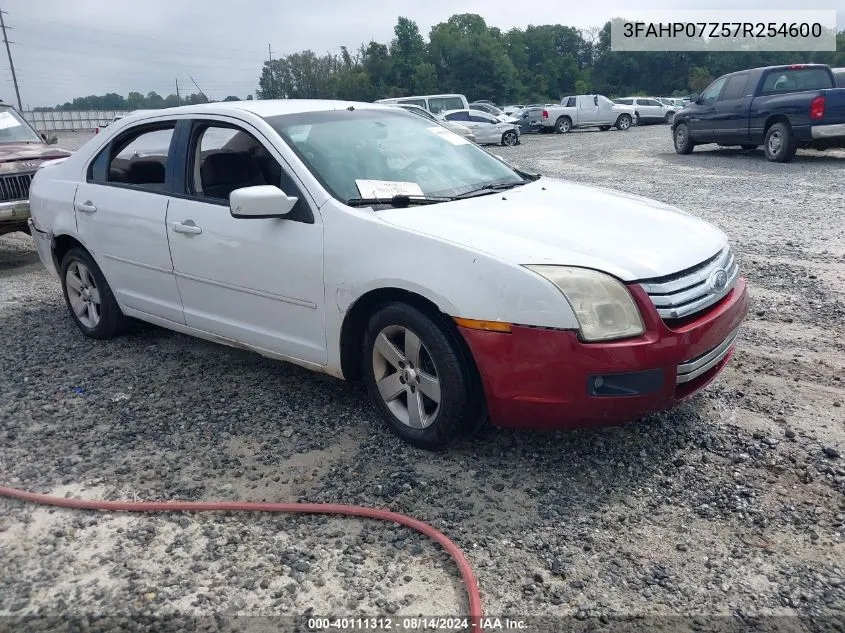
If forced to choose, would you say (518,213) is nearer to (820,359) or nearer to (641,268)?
(641,268)

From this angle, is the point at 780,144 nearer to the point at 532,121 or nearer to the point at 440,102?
the point at 440,102

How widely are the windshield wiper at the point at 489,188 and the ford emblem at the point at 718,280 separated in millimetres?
1265

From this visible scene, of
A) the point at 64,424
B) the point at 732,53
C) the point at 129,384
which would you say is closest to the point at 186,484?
the point at 64,424

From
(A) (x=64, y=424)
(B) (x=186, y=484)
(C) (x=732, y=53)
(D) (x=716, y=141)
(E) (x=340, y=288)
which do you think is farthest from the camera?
(C) (x=732, y=53)

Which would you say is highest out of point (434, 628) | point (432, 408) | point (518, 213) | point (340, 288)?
point (518, 213)

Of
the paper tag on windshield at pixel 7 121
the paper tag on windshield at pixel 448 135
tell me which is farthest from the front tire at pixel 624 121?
the paper tag on windshield at pixel 448 135

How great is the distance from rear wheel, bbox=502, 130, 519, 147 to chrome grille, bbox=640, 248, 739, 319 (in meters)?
21.4

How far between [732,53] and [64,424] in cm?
10322

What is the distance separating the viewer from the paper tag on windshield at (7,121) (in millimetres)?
8859

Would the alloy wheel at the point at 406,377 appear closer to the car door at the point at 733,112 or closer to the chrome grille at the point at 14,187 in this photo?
the chrome grille at the point at 14,187

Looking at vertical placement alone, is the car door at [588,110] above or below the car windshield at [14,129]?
below

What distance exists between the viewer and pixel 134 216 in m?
4.57

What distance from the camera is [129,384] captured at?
454 centimetres

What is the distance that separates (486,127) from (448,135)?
19888 millimetres
